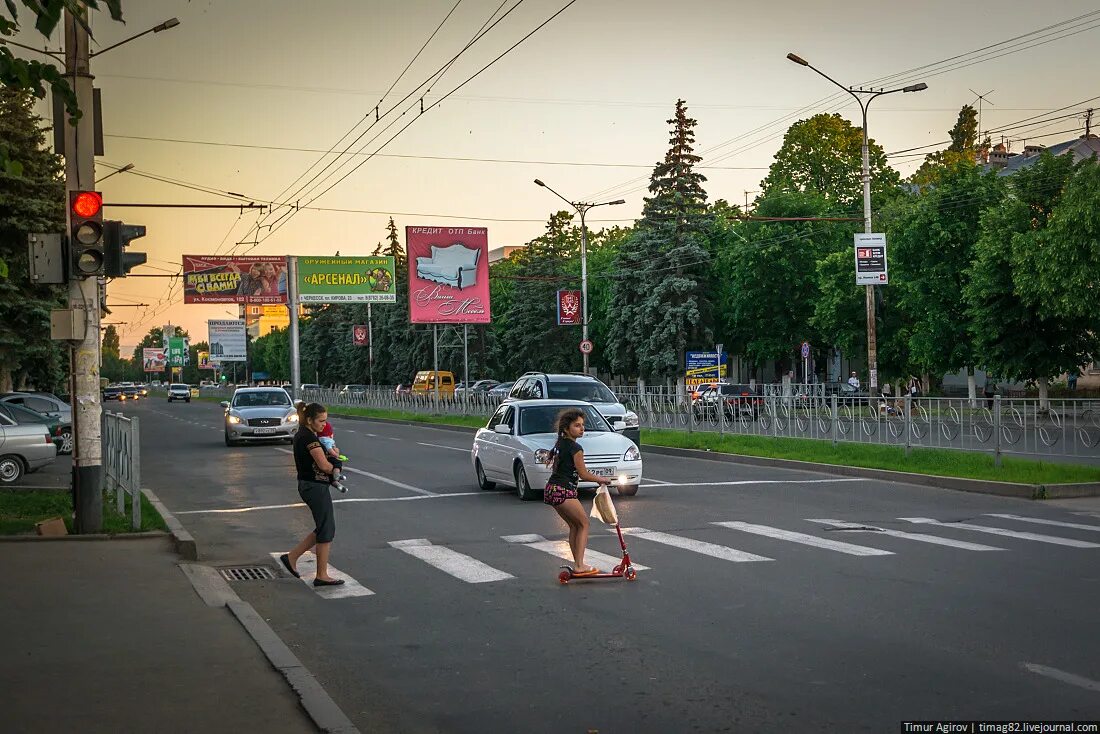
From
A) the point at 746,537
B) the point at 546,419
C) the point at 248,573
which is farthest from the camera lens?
the point at 546,419

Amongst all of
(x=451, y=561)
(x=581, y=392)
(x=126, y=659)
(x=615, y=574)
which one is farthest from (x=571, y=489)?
(x=581, y=392)

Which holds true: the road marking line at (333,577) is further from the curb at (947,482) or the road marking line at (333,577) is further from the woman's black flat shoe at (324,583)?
the curb at (947,482)

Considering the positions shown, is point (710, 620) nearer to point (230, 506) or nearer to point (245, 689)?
point (245, 689)

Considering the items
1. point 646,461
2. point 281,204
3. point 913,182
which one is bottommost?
point 646,461

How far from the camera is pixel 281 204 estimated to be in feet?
143

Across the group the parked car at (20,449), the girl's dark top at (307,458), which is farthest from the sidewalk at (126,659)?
the parked car at (20,449)

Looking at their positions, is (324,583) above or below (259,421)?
below

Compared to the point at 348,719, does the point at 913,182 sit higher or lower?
higher

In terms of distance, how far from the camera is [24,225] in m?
39.2

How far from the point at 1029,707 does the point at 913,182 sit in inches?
2882

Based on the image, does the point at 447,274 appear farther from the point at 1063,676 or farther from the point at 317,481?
the point at 1063,676

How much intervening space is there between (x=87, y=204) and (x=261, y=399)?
23.2 metres

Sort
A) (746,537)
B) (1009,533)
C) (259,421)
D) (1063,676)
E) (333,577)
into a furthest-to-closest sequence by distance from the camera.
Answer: (259,421) < (1009,533) < (746,537) < (333,577) < (1063,676)

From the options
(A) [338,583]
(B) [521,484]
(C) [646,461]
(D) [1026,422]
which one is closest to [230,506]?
(B) [521,484]
